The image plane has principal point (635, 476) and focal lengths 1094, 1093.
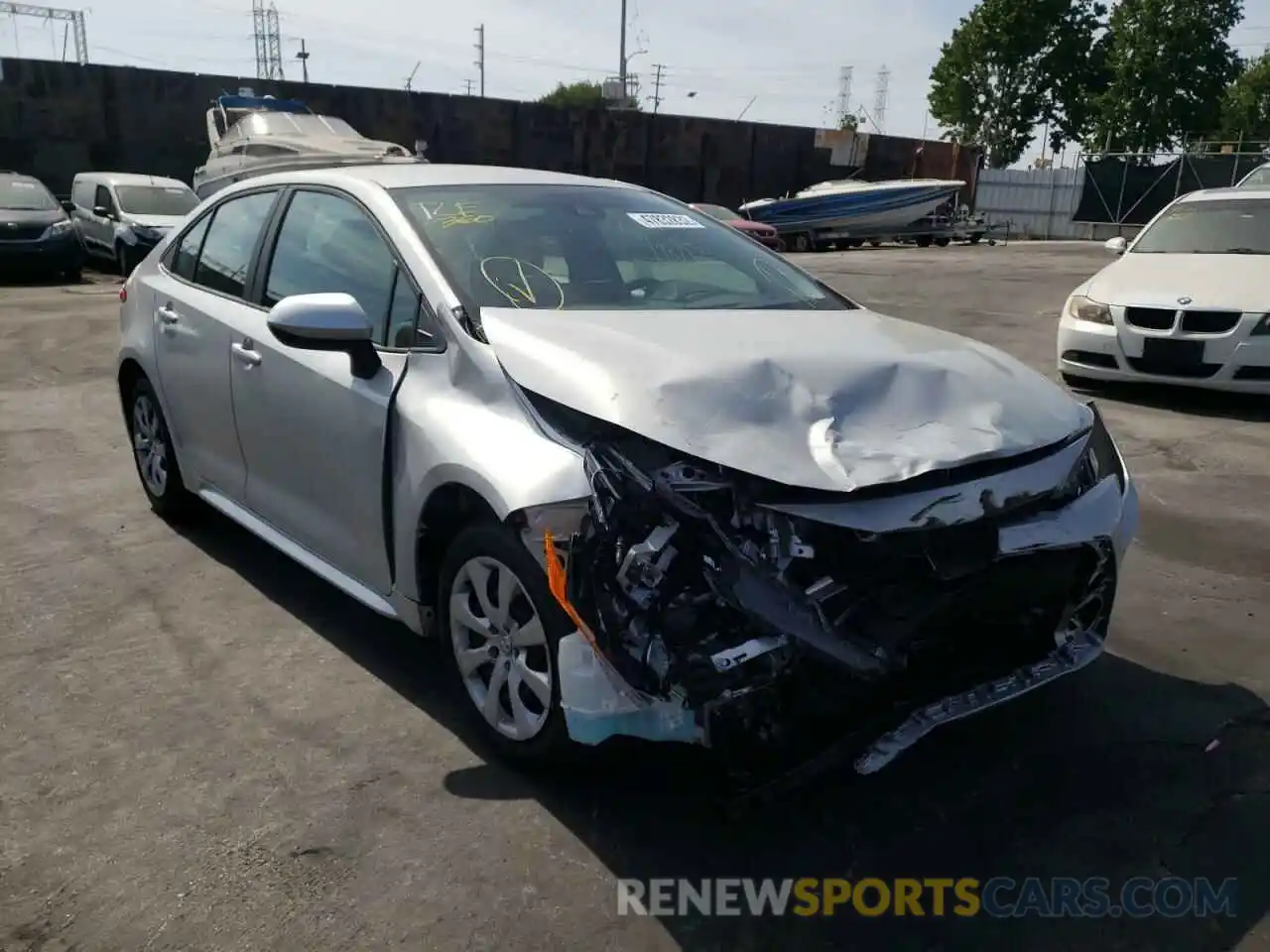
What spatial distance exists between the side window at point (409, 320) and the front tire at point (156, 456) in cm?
185

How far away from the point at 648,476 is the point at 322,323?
1204 millimetres

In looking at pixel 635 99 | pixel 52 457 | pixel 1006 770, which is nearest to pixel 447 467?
pixel 1006 770

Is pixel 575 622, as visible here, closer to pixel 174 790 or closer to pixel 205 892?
pixel 205 892

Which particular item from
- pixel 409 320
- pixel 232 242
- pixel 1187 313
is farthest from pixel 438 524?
pixel 1187 313

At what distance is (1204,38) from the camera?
5209 centimetres

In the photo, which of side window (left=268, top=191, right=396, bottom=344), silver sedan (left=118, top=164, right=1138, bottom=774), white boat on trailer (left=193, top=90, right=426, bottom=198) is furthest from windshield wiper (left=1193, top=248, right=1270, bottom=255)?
white boat on trailer (left=193, top=90, right=426, bottom=198)

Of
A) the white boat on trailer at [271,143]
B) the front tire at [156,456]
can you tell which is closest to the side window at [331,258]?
the front tire at [156,456]

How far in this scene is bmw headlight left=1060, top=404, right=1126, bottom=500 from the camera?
2932 mm

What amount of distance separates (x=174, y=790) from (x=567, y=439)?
1.48 meters

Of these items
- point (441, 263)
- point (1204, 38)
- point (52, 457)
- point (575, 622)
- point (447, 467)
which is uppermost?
point (1204, 38)

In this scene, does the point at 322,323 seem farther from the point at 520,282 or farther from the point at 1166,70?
the point at 1166,70

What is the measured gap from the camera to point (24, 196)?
1627cm

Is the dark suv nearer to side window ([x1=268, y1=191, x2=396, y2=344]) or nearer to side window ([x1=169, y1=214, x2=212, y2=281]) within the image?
side window ([x1=169, y1=214, x2=212, y2=281])

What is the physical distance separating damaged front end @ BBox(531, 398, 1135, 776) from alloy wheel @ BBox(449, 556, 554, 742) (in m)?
0.26
